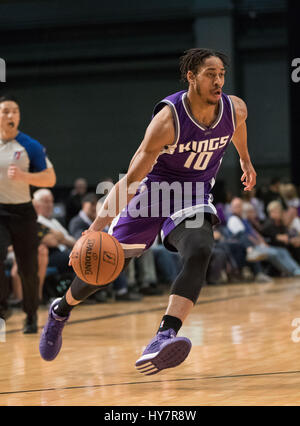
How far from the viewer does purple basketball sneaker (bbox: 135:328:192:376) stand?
363 centimetres

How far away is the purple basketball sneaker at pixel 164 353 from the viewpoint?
3.63m

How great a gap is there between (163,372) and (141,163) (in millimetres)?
1295

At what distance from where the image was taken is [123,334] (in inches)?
245

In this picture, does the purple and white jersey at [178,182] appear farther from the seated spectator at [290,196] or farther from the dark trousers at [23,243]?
the seated spectator at [290,196]

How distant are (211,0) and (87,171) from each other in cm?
476

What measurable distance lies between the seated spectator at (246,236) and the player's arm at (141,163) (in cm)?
761

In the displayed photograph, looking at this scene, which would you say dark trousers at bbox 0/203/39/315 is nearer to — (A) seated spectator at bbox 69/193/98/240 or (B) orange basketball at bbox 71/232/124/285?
(B) orange basketball at bbox 71/232/124/285

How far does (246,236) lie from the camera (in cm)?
1163

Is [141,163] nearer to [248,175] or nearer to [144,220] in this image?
[144,220]

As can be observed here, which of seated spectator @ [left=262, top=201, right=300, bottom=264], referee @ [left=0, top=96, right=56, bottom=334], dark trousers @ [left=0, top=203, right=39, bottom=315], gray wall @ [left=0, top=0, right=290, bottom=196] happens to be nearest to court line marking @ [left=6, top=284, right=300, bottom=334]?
dark trousers @ [left=0, top=203, right=39, bottom=315]

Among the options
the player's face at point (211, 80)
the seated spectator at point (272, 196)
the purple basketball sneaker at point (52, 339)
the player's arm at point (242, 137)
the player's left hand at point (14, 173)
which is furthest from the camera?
the seated spectator at point (272, 196)

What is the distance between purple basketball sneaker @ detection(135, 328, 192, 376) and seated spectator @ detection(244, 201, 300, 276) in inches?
329

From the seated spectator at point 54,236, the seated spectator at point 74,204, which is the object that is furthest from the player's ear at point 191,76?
the seated spectator at point 74,204
